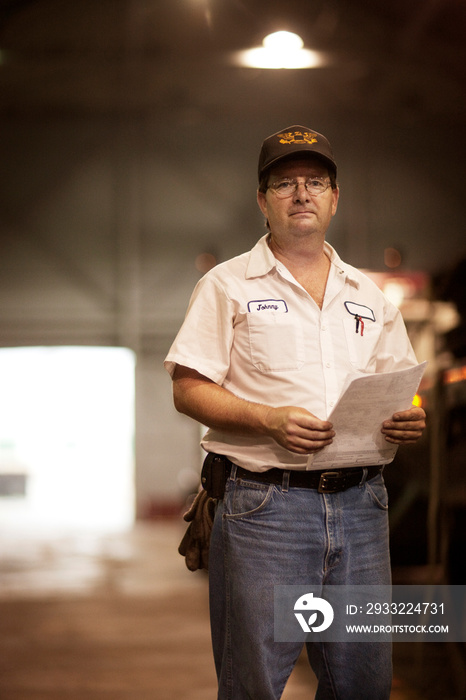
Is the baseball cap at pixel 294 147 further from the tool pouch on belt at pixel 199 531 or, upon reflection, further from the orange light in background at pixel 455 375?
the orange light in background at pixel 455 375

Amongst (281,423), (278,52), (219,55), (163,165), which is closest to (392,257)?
(163,165)

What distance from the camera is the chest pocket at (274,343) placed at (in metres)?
1.61

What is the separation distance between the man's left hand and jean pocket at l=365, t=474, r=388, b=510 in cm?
13

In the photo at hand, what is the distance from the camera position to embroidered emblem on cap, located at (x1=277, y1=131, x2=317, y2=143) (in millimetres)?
1690

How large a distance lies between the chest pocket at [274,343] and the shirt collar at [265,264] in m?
0.11

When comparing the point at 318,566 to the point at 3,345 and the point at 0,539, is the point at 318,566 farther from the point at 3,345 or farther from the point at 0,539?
the point at 3,345

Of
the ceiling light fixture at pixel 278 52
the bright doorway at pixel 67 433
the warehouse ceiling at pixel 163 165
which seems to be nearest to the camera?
the ceiling light fixture at pixel 278 52

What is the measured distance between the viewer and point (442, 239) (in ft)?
33.0

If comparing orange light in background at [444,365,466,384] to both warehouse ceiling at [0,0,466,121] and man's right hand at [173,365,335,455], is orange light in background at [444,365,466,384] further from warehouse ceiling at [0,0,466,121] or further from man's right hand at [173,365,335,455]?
warehouse ceiling at [0,0,466,121]

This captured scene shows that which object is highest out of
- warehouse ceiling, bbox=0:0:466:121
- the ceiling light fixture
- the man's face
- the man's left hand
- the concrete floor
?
warehouse ceiling, bbox=0:0:466:121

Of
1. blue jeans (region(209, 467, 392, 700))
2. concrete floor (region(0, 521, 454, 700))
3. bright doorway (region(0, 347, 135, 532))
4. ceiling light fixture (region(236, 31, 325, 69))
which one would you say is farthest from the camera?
bright doorway (region(0, 347, 135, 532))

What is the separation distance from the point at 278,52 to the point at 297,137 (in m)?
2.77

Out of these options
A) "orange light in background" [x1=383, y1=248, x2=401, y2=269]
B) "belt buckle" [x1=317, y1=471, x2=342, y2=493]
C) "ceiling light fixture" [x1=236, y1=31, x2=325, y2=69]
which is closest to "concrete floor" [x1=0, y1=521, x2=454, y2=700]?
"belt buckle" [x1=317, y1=471, x2=342, y2=493]

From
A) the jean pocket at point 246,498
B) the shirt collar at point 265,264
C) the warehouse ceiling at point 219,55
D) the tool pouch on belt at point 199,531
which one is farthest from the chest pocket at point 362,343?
the warehouse ceiling at point 219,55
